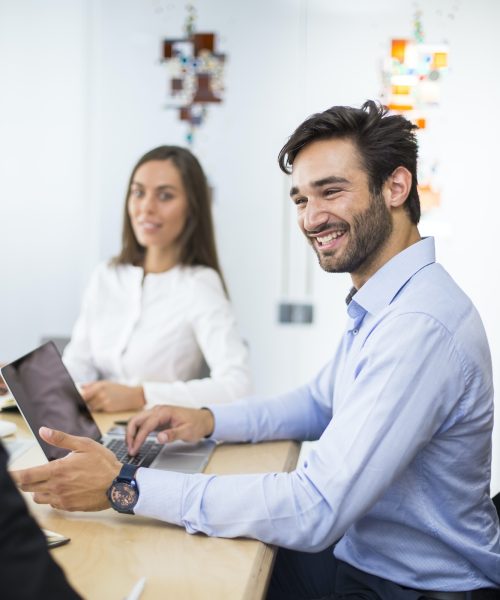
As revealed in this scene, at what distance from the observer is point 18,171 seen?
3.05 m

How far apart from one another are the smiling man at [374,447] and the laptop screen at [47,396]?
117mm

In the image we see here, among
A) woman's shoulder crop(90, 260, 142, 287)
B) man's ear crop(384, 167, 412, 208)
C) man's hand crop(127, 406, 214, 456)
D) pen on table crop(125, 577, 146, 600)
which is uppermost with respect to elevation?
man's ear crop(384, 167, 412, 208)

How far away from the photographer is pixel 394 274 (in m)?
1.27

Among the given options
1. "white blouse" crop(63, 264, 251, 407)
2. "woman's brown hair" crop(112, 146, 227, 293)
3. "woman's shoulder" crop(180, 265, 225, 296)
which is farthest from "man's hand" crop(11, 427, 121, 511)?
"woman's brown hair" crop(112, 146, 227, 293)

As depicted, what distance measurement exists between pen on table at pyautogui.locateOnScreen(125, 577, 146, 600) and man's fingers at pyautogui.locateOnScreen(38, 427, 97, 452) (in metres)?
0.26

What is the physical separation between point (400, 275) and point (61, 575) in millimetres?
828

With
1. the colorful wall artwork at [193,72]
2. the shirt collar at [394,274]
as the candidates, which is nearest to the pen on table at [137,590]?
the shirt collar at [394,274]

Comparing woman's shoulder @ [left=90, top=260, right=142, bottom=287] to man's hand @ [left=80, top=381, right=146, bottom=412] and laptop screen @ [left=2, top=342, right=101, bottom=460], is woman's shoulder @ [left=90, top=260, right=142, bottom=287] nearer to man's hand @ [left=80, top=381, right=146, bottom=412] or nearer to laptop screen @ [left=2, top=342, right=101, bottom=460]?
man's hand @ [left=80, top=381, right=146, bottom=412]

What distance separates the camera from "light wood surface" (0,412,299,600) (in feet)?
2.99

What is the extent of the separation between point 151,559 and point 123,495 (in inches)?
Result: 5.3

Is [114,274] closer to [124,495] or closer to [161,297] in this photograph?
[161,297]

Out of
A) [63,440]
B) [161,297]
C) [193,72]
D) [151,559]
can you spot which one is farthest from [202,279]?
[151,559]

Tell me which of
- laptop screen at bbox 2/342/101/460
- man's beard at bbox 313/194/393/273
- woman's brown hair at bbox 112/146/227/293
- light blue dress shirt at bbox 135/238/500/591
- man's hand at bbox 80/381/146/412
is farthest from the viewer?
woman's brown hair at bbox 112/146/227/293

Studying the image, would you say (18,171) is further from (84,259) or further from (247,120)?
(247,120)
